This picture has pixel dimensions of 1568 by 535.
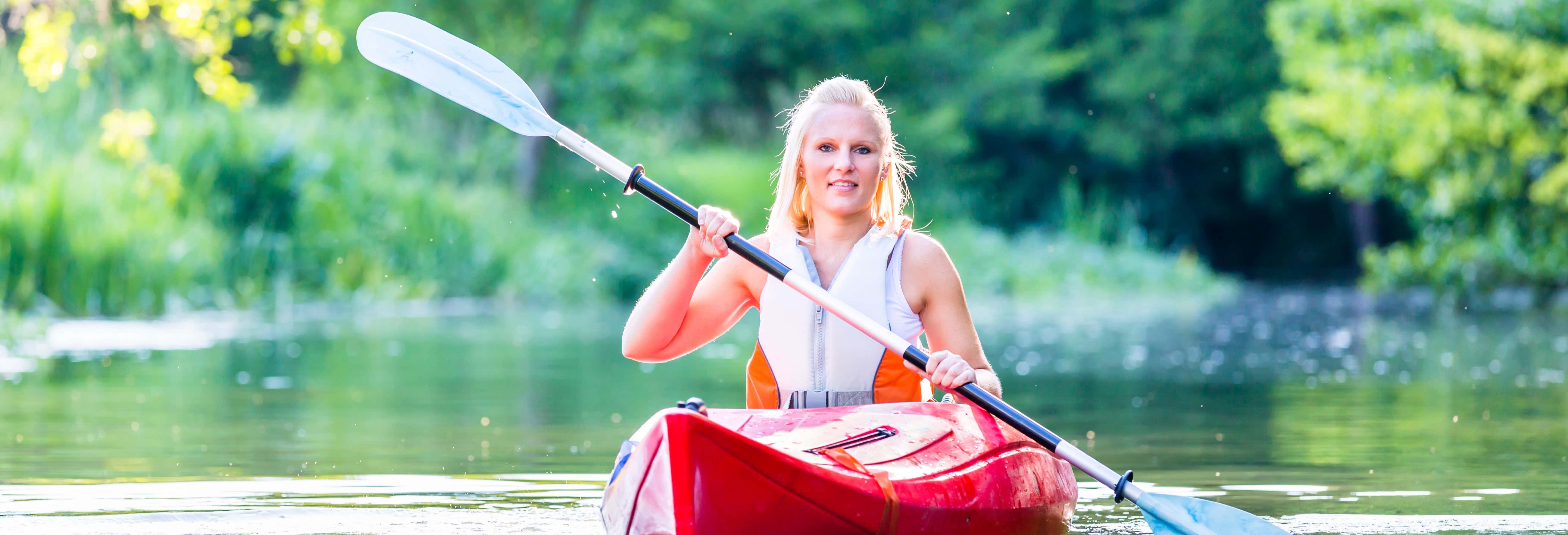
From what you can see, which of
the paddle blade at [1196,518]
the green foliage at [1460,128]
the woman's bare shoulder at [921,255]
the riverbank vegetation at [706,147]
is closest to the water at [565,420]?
the paddle blade at [1196,518]

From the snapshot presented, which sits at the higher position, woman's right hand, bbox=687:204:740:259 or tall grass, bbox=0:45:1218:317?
tall grass, bbox=0:45:1218:317

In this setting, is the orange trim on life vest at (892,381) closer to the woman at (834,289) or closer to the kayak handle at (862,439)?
the woman at (834,289)

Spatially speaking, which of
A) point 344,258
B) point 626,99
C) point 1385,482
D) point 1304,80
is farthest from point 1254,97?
point 1385,482

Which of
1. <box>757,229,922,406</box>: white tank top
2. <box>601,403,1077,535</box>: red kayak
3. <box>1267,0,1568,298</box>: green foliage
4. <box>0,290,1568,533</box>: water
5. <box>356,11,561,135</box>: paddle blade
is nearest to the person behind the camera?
<box>601,403,1077,535</box>: red kayak

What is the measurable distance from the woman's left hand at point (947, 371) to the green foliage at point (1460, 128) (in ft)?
41.1

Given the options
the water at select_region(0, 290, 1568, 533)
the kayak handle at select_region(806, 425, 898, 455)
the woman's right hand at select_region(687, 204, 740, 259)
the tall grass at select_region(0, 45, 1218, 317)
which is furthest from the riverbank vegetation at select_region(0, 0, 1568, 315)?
the kayak handle at select_region(806, 425, 898, 455)

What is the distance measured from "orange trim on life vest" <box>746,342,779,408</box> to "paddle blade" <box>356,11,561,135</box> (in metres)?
0.80

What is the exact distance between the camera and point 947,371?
3.56 metres

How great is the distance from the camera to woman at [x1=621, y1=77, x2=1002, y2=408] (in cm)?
374

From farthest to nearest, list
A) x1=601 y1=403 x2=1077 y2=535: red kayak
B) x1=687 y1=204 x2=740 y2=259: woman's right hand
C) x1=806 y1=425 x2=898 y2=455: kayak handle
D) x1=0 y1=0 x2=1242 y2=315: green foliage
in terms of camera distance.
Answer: x1=0 y1=0 x2=1242 y2=315: green foliage
x1=687 y1=204 x2=740 y2=259: woman's right hand
x1=806 y1=425 x2=898 y2=455: kayak handle
x1=601 y1=403 x2=1077 y2=535: red kayak

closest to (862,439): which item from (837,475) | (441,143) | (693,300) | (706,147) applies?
(837,475)

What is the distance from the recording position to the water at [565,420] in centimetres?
414

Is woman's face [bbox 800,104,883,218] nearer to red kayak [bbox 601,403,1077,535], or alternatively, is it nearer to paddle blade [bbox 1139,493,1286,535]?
red kayak [bbox 601,403,1077,535]

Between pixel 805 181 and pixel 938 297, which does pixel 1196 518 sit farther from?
pixel 805 181
